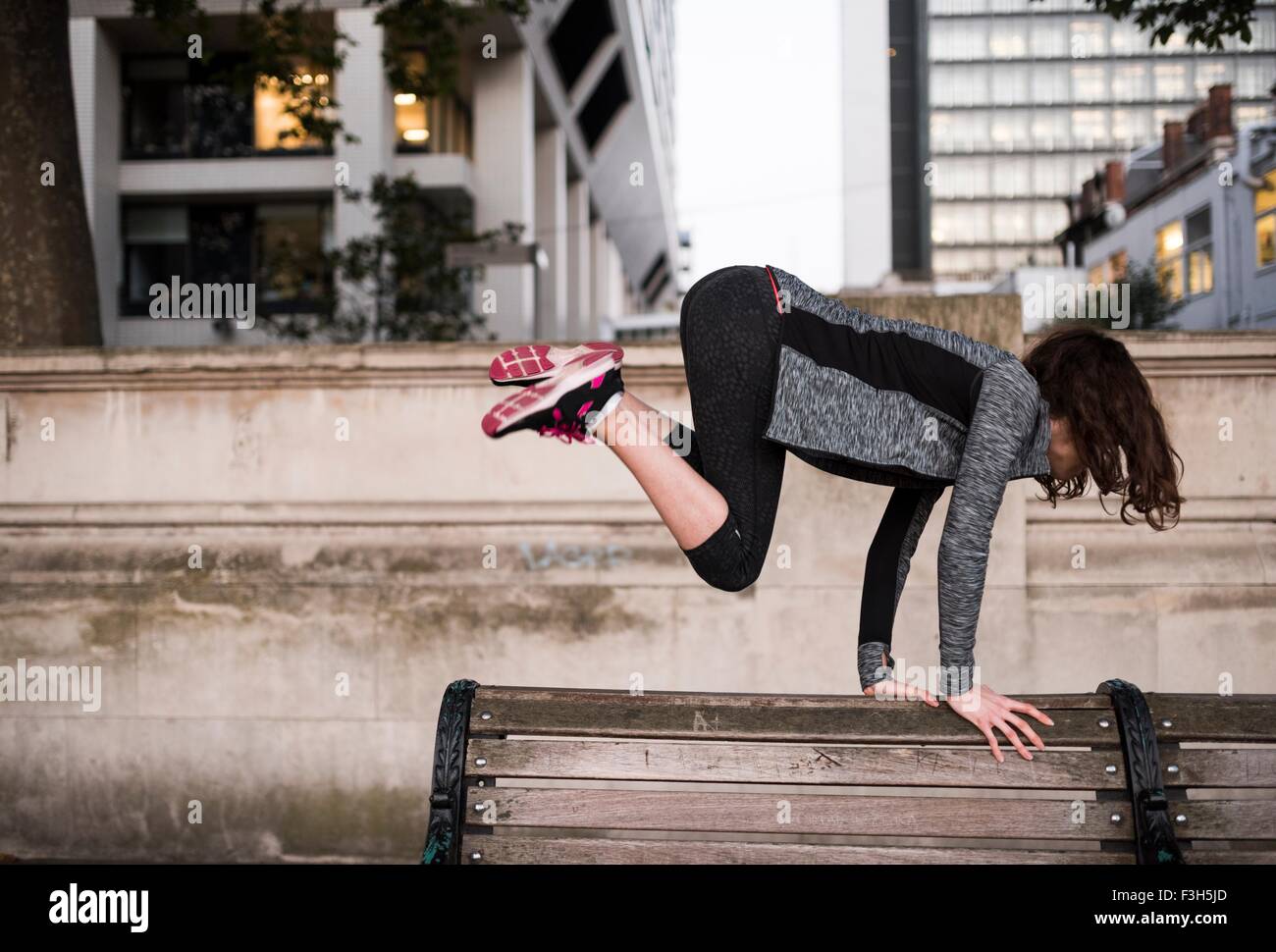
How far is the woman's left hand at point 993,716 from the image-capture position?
104 inches

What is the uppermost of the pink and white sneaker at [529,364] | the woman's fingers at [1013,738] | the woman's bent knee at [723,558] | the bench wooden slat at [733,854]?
the pink and white sneaker at [529,364]

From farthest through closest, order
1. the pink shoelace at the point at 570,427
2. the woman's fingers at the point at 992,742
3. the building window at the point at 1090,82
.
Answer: the building window at the point at 1090,82, the pink shoelace at the point at 570,427, the woman's fingers at the point at 992,742

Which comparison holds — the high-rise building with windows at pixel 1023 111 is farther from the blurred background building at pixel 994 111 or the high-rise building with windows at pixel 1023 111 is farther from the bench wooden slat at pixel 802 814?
the bench wooden slat at pixel 802 814

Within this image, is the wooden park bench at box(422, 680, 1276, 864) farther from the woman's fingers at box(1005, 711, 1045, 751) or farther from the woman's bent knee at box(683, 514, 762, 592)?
the woman's bent knee at box(683, 514, 762, 592)

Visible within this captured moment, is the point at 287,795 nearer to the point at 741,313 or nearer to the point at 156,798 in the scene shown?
the point at 156,798

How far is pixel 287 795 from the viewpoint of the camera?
5.14 m

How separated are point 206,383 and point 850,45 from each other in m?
111

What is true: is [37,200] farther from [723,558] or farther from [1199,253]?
[1199,253]

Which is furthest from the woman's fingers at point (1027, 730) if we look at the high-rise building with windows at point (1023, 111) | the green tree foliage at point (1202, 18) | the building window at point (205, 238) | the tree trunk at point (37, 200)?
the high-rise building with windows at point (1023, 111)

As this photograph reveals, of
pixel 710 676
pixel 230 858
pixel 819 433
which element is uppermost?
pixel 819 433

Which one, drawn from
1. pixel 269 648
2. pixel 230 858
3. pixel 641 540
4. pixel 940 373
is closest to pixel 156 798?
pixel 230 858

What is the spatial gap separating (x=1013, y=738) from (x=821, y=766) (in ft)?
1.59

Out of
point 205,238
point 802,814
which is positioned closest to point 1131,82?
point 205,238

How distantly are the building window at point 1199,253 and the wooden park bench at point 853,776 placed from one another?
1273 inches
